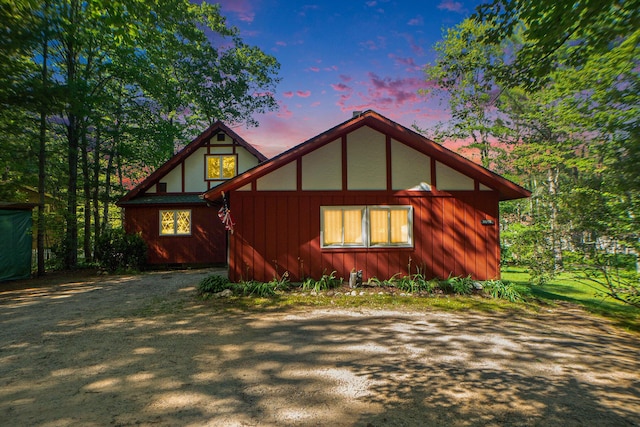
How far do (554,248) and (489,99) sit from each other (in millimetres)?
16446

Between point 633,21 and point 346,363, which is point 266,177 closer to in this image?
point 346,363

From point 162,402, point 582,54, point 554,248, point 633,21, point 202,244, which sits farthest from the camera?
point 202,244

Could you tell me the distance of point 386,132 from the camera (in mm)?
9758

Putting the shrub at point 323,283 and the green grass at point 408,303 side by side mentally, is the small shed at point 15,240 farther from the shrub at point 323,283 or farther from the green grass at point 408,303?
the shrub at point 323,283

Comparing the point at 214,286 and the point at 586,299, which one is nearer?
the point at 214,286

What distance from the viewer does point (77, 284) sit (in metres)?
11.0

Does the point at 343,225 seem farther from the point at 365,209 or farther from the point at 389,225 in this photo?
the point at 389,225

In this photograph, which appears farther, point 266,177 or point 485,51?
point 485,51

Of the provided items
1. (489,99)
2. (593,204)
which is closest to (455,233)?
(593,204)

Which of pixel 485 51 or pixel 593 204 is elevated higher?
pixel 485 51

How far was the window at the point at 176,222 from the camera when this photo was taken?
15.7m

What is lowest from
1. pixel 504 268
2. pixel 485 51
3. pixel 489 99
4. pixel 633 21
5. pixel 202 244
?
pixel 504 268

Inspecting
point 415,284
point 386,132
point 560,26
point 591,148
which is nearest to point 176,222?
point 386,132

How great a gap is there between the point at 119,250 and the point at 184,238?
291cm
